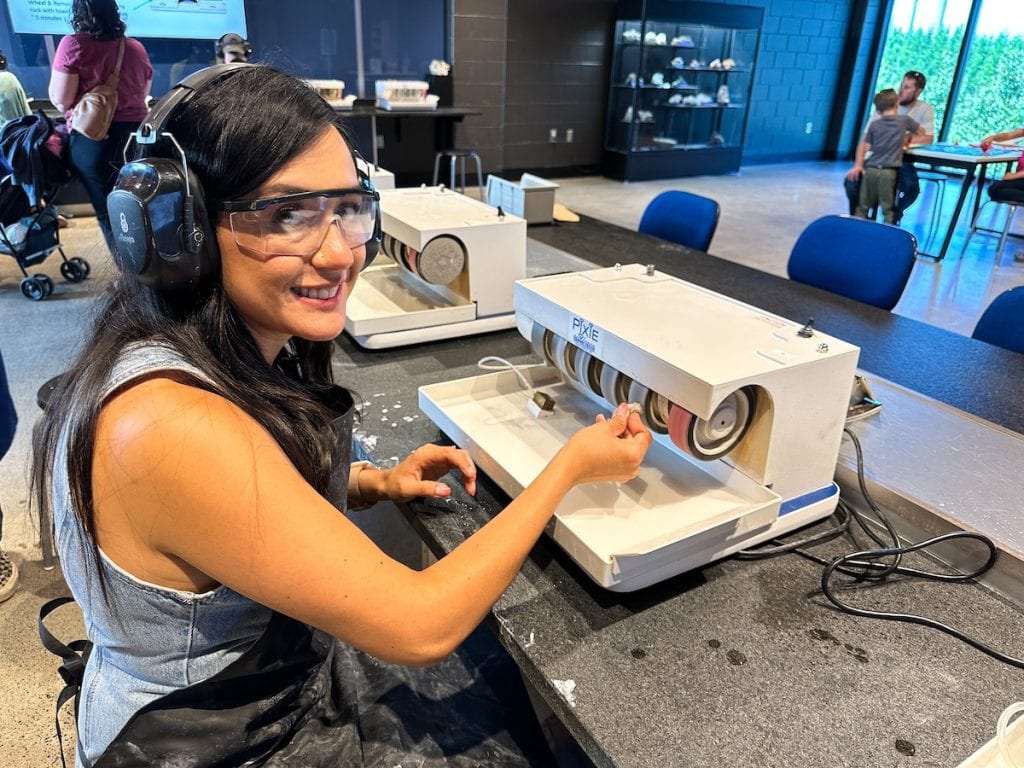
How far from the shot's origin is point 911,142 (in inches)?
197

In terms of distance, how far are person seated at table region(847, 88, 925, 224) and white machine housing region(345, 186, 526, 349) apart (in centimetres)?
417

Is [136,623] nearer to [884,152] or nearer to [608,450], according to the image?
[608,450]

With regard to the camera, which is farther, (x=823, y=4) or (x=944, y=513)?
(x=823, y=4)

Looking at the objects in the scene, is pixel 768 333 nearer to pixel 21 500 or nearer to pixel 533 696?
pixel 533 696

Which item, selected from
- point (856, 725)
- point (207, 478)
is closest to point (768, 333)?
point (856, 725)

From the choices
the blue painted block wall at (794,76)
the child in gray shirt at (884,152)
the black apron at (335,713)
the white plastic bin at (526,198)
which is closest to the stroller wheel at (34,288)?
the white plastic bin at (526,198)

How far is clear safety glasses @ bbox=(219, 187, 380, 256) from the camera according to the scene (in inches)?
25.7

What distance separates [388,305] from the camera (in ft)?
5.24

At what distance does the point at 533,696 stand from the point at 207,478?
52 cm

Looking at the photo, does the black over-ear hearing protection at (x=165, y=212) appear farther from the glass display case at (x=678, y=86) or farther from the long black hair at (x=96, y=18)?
the glass display case at (x=678, y=86)

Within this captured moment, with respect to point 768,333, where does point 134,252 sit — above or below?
above

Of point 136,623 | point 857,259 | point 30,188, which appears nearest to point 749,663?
point 136,623

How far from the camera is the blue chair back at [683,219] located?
94.5 inches

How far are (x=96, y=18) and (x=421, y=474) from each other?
9.65 feet
